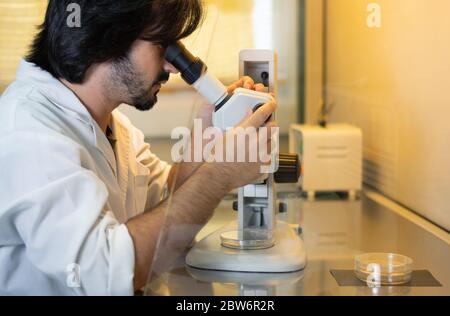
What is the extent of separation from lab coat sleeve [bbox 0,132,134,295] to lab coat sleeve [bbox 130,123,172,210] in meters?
0.11

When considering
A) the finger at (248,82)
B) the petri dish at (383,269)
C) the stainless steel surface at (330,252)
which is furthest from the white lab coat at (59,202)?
the petri dish at (383,269)

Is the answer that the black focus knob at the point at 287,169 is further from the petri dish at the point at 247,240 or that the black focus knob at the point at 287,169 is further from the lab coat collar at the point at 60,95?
the lab coat collar at the point at 60,95

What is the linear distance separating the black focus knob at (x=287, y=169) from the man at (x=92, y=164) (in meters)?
0.16

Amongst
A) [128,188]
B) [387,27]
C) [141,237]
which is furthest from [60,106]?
[387,27]

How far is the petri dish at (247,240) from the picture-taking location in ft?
4.63

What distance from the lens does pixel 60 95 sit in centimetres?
138

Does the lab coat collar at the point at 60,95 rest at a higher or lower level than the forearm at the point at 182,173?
higher

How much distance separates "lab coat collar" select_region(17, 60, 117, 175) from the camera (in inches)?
54.1

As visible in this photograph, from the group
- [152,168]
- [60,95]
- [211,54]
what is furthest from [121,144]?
[211,54]

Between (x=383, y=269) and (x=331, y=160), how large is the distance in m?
1.07

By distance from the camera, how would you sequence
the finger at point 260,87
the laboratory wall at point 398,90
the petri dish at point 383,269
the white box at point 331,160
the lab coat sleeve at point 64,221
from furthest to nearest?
the white box at point 331,160 → the laboratory wall at point 398,90 → the finger at point 260,87 → the petri dish at point 383,269 → the lab coat sleeve at point 64,221

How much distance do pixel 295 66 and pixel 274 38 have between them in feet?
1.52

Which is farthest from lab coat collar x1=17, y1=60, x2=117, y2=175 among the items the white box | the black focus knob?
the white box

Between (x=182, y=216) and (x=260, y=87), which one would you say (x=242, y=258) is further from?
(x=260, y=87)
